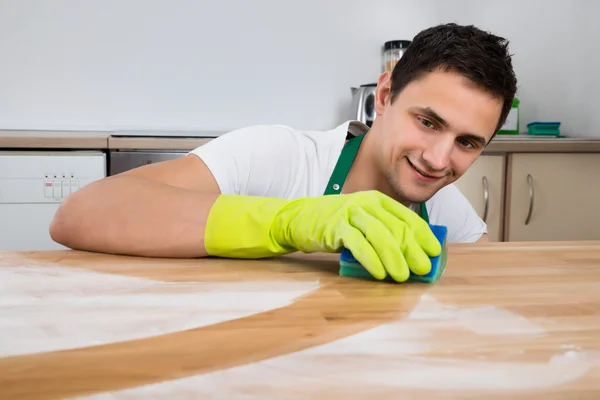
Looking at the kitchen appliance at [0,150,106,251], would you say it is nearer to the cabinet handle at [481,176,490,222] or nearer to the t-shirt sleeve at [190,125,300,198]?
the t-shirt sleeve at [190,125,300,198]

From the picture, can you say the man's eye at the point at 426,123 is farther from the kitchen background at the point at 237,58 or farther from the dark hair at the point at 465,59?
the kitchen background at the point at 237,58

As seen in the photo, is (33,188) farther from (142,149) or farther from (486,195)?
(486,195)

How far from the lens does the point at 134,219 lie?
84 cm

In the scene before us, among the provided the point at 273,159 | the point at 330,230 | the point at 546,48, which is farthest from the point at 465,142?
the point at 546,48

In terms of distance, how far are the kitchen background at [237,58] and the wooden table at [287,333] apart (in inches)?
81.9

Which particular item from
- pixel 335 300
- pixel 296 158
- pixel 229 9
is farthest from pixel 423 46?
pixel 229 9

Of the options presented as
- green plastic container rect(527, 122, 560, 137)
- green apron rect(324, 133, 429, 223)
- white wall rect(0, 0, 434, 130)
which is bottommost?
green apron rect(324, 133, 429, 223)

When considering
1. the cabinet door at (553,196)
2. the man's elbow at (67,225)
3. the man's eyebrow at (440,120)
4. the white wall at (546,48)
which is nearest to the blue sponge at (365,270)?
the man's elbow at (67,225)

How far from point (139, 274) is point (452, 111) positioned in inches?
28.9

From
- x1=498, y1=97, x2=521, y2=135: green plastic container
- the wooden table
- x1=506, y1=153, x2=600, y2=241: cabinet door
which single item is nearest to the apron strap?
the wooden table

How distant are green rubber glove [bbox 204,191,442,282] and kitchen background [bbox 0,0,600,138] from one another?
2.01 meters

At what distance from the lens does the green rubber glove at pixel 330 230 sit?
677 millimetres

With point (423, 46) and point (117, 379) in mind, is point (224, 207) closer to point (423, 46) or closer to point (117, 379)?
point (117, 379)

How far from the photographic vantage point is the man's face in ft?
3.86
